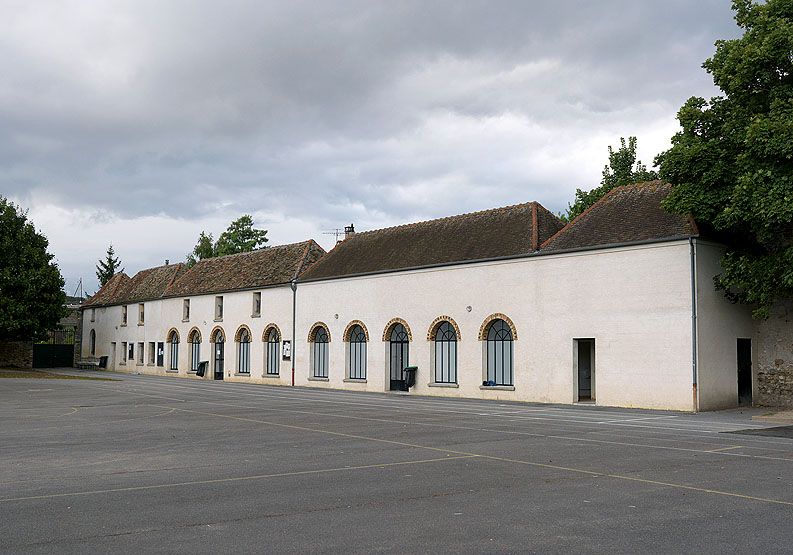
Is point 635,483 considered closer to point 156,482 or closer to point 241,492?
point 241,492

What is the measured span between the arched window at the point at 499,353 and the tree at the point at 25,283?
31.9 m

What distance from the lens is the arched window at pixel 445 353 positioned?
30617 millimetres

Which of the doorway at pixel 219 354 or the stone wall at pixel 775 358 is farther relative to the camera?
the doorway at pixel 219 354

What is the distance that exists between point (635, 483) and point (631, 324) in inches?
582

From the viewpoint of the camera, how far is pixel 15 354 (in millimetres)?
53906

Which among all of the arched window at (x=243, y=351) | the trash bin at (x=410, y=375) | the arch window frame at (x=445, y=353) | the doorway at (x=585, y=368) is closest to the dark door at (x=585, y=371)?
the doorway at (x=585, y=368)

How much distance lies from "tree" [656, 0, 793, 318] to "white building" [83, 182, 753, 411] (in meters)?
1.53

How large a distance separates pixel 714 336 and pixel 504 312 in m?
7.55

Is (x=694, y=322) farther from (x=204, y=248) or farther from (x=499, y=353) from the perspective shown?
(x=204, y=248)

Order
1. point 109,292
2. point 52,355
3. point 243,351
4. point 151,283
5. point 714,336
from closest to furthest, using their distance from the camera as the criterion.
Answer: point 714,336, point 243,351, point 151,283, point 52,355, point 109,292

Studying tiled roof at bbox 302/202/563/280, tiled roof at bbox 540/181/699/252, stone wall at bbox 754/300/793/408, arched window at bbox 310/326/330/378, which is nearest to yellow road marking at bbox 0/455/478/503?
tiled roof at bbox 540/181/699/252

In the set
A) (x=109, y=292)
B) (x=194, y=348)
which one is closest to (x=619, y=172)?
(x=194, y=348)

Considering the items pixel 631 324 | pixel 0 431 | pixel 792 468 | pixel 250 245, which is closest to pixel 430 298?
pixel 631 324

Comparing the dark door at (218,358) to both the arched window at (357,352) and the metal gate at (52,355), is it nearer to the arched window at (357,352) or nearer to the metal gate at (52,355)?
the arched window at (357,352)
